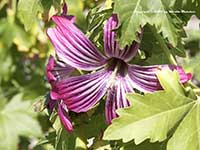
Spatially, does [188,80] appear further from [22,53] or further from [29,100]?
[22,53]

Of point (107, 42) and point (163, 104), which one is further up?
point (107, 42)

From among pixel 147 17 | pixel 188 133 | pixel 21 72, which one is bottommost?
pixel 21 72

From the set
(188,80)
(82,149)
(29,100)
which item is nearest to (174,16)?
(188,80)

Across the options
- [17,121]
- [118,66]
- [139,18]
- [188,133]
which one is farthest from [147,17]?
[17,121]

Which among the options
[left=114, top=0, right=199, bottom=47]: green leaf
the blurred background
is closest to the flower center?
[left=114, top=0, right=199, bottom=47]: green leaf

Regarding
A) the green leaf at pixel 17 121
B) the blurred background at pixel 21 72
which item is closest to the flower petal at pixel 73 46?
the blurred background at pixel 21 72

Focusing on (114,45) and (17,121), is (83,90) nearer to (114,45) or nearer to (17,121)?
(114,45)

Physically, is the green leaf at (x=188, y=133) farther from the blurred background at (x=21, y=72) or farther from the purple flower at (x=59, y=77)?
the blurred background at (x=21, y=72)
